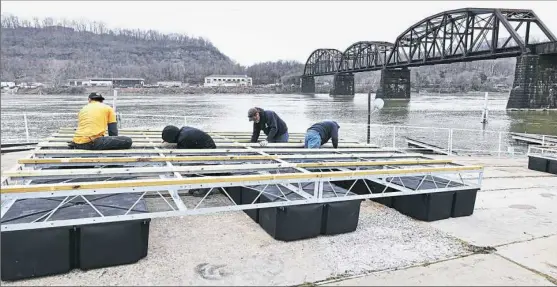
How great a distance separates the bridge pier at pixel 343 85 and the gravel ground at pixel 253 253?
389ft

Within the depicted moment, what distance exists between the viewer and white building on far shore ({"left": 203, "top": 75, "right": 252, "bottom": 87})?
159 meters

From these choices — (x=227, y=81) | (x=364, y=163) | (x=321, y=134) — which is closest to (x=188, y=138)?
(x=321, y=134)

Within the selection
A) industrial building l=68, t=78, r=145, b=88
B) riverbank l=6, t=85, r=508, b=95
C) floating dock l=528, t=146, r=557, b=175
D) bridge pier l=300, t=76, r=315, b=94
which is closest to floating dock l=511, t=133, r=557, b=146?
floating dock l=528, t=146, r=557, b=175

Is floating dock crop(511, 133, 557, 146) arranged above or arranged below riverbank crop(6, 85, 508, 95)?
below

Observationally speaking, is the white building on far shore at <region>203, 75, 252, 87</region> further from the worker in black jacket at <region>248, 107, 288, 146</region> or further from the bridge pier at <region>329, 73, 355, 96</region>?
the worker in black jacket at <region>248, 107, 288, 146</region>

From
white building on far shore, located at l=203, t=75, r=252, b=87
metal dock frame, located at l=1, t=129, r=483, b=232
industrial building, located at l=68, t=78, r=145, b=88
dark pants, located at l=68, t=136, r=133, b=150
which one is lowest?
metal dock frame, located at l=1, t=129, r=483, b=232

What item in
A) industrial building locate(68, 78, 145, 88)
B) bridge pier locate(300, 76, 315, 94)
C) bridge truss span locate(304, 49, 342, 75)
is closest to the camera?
bridge truss span locate(304, 49, 342, 75)

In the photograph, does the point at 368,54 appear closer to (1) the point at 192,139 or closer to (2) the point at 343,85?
(2) the point at 343,85

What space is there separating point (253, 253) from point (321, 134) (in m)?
3.70

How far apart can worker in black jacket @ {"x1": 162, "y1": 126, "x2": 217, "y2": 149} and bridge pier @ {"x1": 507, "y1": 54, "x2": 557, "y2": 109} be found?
187ft

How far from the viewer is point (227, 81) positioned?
162 meters

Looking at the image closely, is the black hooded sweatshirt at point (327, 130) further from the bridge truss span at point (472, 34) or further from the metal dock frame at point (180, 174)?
the bridge truss span at point (472, 34)

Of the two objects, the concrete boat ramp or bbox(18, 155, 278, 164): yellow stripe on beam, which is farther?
bbox(18, 155, 278, 164): yellow stripe on beam

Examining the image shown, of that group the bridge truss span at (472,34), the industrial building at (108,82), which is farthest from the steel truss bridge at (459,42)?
the industrial building at (108,82)
